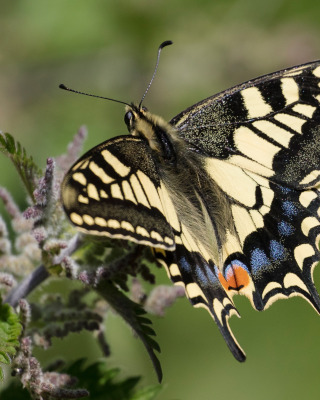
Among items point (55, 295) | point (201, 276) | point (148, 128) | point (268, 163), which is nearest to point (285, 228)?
point (268, 163)

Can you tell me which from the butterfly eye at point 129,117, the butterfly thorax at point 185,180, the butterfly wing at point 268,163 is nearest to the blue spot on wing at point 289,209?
the butterfly wing at point 268,163

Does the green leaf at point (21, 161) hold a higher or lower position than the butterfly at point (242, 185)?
higher

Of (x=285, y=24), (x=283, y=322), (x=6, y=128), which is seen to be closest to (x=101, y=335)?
(x=283, y=322)

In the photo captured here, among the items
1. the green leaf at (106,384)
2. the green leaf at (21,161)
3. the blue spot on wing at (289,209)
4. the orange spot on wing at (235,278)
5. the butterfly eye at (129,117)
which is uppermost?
the butterfly eye at (129,117)

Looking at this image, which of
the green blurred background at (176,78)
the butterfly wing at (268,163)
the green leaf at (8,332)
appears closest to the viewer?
the green leaf at (8,332)

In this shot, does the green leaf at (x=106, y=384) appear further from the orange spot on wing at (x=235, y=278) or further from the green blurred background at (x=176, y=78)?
the green blurred background at (x=176, y=78)

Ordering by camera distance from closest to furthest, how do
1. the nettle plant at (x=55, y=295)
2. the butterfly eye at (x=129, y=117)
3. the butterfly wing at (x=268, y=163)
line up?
the nettle plant at (x=55, y=295)
the butterfly eye at (x=129, y=117)
the butterfly wing at (x=268, y=163)

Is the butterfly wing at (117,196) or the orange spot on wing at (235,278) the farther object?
the orange spot on wing at (235,278)

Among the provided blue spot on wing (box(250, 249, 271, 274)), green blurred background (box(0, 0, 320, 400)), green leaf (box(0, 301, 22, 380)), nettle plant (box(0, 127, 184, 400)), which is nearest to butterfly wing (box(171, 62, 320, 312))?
blue spot on wing (box(250, 249, 271, 274))
